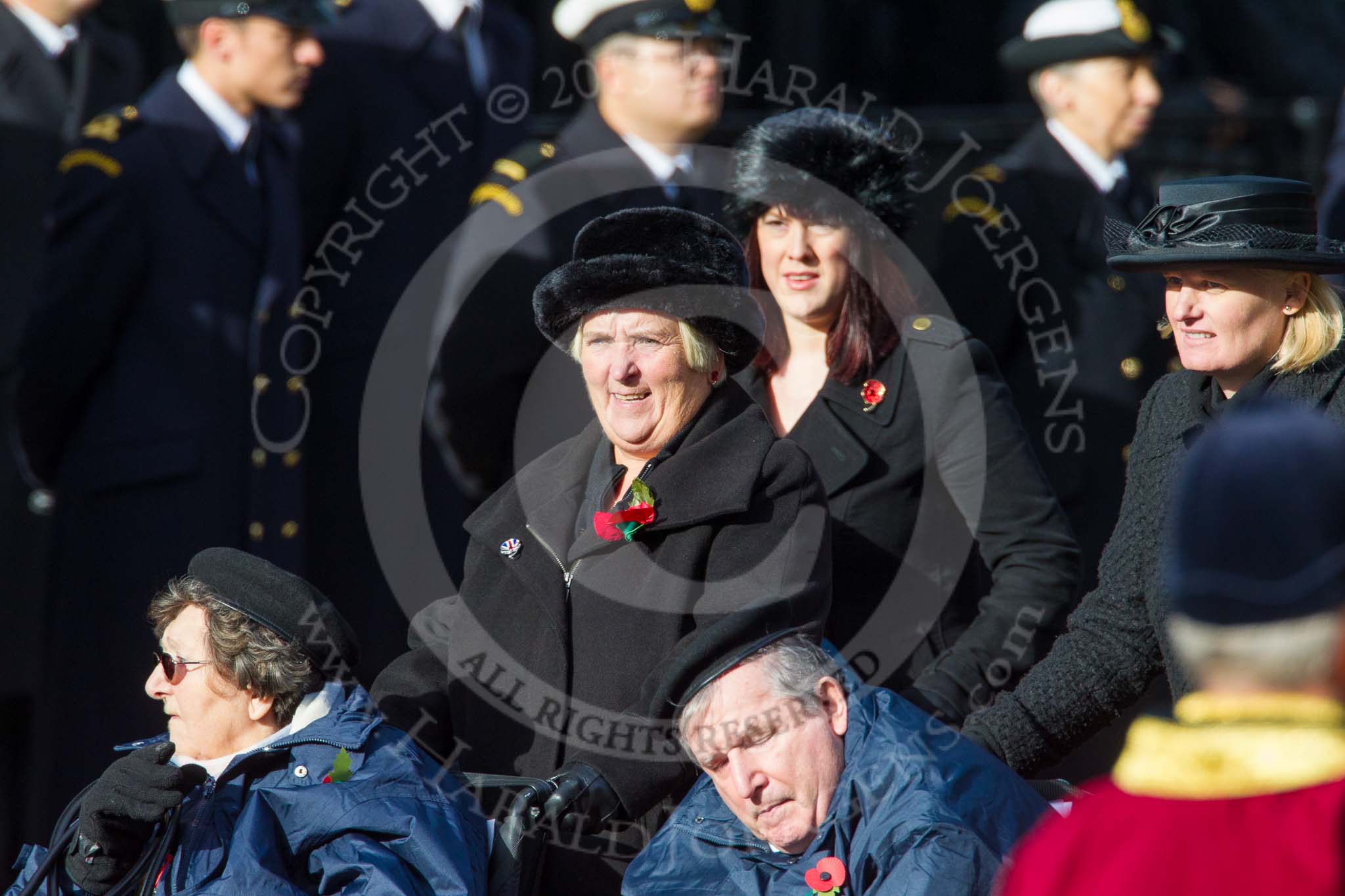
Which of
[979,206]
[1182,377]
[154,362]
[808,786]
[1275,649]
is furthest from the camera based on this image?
[979,206]

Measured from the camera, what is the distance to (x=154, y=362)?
4449mm

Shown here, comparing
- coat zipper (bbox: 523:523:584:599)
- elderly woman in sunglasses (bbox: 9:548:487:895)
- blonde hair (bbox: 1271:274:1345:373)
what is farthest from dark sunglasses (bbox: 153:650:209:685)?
blonde hair (bbox: 1271:274:1345:373)

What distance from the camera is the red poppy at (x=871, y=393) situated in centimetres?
337

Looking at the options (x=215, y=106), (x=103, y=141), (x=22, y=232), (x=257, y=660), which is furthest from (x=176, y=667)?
(x=22, y=232)

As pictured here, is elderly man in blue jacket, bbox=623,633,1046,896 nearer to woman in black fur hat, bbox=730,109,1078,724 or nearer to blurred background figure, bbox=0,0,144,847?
woman in black fur hat, bbox=730,109,1078,724

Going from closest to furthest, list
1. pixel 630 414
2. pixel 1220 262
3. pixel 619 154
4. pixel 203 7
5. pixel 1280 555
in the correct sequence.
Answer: pixel 1280 555
pixel 1220 262
pixel 630 414
pixel 619 154
pixel 203 7

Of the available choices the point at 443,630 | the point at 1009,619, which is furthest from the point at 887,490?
the point at 443,630

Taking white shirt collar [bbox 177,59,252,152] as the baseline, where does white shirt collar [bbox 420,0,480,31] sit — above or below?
above

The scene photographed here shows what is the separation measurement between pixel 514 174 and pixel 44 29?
5.05ft

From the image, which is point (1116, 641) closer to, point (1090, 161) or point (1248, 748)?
point (1248, 748)

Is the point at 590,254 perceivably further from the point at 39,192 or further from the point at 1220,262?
the point at 39,192

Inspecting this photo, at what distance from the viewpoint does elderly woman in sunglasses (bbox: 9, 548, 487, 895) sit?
2635 mm

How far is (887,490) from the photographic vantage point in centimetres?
336

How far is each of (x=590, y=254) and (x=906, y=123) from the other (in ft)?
8.39
